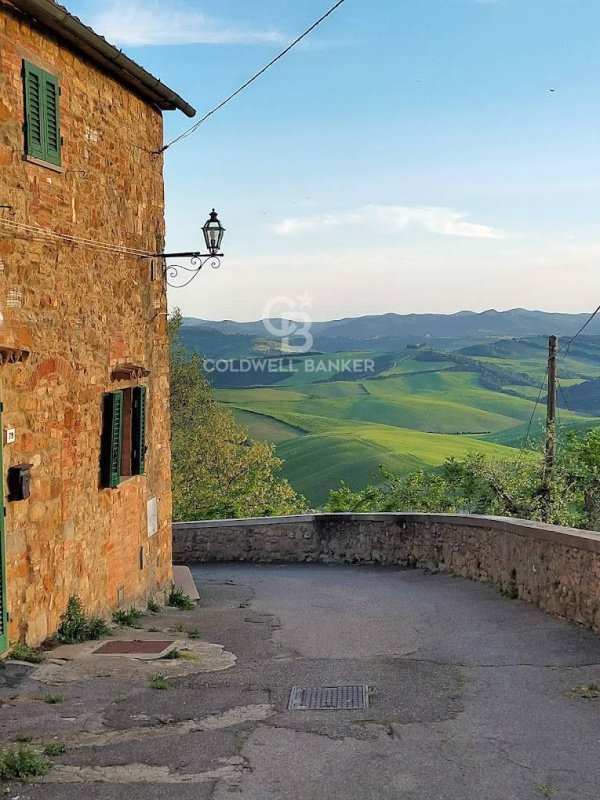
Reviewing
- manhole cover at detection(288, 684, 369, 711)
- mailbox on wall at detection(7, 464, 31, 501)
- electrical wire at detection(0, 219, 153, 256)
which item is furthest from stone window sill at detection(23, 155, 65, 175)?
manhole cover at detection(288, 684, 369, 711)

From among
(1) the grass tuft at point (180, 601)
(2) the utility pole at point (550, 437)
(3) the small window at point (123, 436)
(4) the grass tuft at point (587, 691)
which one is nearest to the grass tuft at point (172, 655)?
(3) the small window at point (123, 436)

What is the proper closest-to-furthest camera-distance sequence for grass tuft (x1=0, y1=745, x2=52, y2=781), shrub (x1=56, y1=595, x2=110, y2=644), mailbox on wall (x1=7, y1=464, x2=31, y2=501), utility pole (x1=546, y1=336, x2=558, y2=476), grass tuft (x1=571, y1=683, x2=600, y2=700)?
grass tuft (x1=0, y1=745, x2=52, y2=781)
grass tuft (x1=571, y1=683, x2=600, y2=700)
mailbox on wall (x1=7, y1=464, x2=31, y2=501)
shrub (x1=56, y1=595, x2=110, y2=644)
utility pole (x1=546, y1=336, x2=558, y2=476)

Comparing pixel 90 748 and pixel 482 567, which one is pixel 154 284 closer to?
pixel 482 567

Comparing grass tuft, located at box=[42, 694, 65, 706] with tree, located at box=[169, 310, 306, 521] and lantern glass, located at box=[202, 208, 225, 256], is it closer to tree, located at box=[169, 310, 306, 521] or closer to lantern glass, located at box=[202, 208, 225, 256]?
lantern glass, located at box=[202, 208, 225, 256]

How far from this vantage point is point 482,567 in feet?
44.9

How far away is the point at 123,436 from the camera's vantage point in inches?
433

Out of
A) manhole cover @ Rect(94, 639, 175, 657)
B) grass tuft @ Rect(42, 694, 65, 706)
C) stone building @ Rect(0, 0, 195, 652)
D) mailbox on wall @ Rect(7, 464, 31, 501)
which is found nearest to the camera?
grass tuft @ Rect(42, 694, 65, 706)

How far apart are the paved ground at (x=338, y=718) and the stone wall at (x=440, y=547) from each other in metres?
0.61

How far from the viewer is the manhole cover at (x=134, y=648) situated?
8.61 meters

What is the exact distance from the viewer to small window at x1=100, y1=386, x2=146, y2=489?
33.5 ft

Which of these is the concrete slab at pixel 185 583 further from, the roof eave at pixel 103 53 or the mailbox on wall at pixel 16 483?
the roof eave at pixel 103 53

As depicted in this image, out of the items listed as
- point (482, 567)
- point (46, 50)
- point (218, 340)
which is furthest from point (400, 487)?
point (218, 340)

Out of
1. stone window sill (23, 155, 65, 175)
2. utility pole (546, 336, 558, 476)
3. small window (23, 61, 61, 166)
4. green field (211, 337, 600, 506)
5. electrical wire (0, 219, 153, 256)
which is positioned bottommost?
green field (211, 337, 600, 506)

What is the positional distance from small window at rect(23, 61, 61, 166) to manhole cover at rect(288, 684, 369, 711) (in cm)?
560
